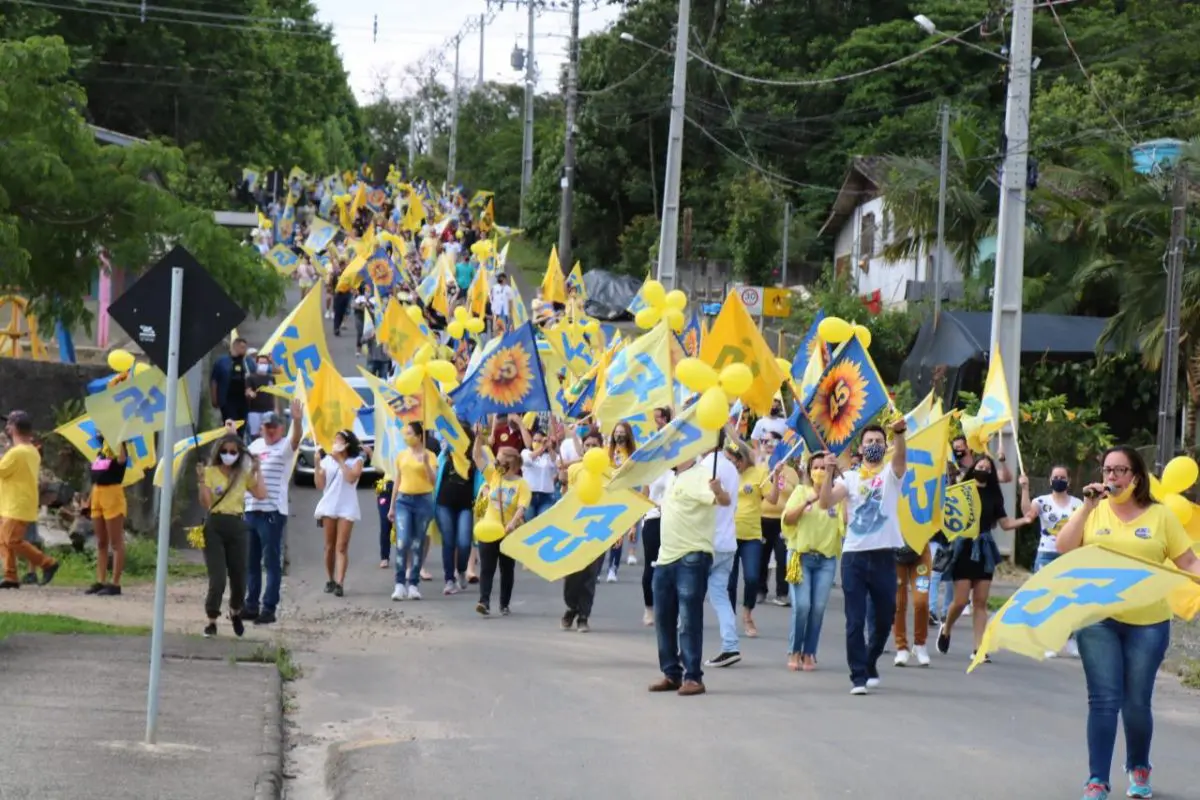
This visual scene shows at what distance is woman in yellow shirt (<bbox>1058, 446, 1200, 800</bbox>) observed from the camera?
8203mm

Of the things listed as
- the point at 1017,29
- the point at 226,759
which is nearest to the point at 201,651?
the point at 226,759

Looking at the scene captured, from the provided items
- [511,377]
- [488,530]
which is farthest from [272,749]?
[511,377]

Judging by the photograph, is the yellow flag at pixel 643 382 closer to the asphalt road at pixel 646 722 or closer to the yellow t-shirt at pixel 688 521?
the asphalt road at pixel 646 722

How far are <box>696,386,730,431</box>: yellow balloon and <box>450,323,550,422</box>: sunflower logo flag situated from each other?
24.7 ft

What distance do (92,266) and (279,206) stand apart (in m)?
42.2

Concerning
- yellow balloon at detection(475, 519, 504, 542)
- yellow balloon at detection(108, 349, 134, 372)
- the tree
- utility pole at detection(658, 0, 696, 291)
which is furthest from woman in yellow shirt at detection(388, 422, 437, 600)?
utility pole at detection(658, 0, 696, 291)

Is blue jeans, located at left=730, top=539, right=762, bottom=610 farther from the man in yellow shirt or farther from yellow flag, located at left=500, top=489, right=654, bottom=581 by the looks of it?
the man in yellow shirt

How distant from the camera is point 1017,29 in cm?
2055

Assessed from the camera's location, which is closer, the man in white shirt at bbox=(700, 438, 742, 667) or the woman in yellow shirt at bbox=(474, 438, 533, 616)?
the man in white shirt at bbox=(700, 438, 742, 667)

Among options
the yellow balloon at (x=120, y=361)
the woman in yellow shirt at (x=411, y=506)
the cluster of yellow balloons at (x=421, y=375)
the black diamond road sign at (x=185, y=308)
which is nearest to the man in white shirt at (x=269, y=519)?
the yellow balloon at (x=120, y=361)

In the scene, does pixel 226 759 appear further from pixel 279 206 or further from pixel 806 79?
pixel 279 206

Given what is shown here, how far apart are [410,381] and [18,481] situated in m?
3.33

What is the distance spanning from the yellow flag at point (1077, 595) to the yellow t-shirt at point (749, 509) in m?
6.85

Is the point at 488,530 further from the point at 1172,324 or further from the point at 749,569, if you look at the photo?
the point at 1172,324
